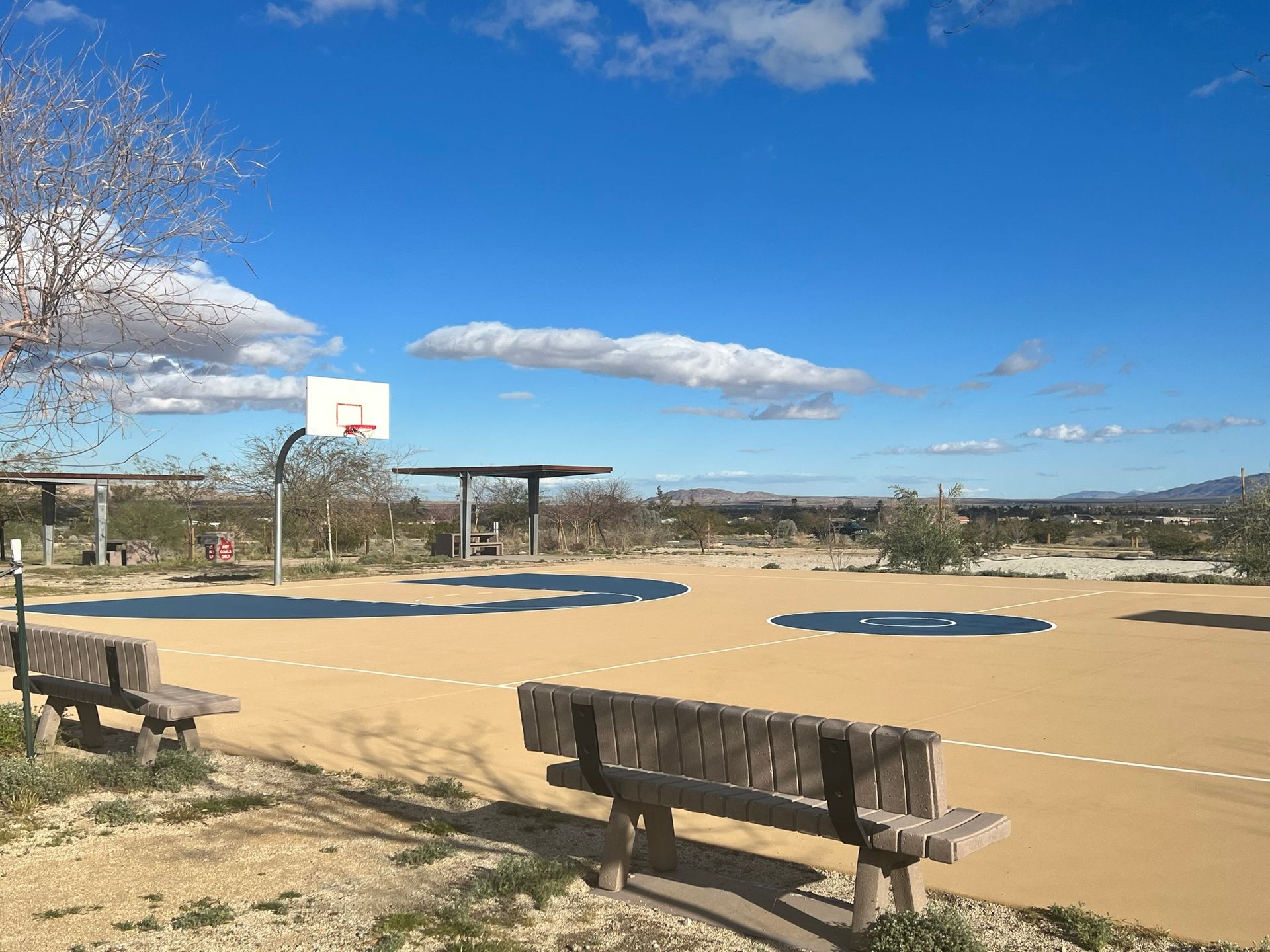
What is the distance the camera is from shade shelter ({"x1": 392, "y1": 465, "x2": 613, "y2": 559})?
36562 mm

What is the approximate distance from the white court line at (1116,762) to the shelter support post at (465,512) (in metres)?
28.9

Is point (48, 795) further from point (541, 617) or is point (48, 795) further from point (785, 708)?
point (541, 617)

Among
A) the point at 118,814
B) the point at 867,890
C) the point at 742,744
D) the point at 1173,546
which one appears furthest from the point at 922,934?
the point at 1173,546

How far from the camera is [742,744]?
483 cm

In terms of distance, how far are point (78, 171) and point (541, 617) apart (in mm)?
12943

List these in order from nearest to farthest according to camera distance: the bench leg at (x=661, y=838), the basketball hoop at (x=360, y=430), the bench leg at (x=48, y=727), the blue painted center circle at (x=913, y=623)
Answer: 1. the bench leg at (x=661, y=838)
2. the bench leg at (x=48, y=727)
3. the blue painted center circle at (x=913, y=623)
4. the basketball hoop at (x=360, y=430)

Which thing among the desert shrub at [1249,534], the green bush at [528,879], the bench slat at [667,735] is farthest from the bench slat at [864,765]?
the desert shrub at [1249,534]

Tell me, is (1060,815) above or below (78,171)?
below

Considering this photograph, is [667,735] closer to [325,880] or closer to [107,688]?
[325,880]

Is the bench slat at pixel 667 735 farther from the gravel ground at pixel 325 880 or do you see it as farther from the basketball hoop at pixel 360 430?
the basketball hoop at pixel 360 430

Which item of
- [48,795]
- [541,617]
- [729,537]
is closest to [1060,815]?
[48,795]

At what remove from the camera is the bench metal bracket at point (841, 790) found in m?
4.44

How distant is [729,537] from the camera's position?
217 feet

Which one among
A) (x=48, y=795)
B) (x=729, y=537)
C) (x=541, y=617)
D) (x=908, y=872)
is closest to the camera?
(x=908, y=872)
